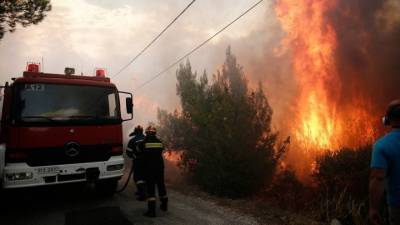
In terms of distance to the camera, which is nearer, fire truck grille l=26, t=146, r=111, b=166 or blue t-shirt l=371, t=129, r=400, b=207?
blue t-shirt l=371, t=129, r=400, b=207

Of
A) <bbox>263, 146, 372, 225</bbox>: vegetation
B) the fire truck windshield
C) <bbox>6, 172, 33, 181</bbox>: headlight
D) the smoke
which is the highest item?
the smoke

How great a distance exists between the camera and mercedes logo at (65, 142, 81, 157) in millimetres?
7698

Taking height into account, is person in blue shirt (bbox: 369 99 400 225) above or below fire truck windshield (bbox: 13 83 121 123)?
below

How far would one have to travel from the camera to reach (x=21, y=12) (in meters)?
12.1

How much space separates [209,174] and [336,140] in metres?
10.5

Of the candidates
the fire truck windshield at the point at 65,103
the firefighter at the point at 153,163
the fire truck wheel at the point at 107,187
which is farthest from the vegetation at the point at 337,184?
the fire truck windshield at the point at 65,103

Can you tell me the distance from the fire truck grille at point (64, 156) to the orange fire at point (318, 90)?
45.2 ft

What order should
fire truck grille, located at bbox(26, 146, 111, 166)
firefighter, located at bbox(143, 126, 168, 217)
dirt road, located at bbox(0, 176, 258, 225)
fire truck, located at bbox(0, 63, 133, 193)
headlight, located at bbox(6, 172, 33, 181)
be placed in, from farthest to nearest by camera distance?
firefighter, located at bbox(143, 126, 168, 217) → fire truck grille, located at bbox(26, 146, 111, 166) → fire truck, located at bbox(0, 63, 133, 193) → headlight, located at bbox(6, 172, 33, 181) → dirt road, located at bbox(0, 176, 258, 225)

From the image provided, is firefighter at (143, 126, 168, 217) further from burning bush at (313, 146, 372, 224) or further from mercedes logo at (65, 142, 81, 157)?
burning bush at (313, 146, 372, 224)

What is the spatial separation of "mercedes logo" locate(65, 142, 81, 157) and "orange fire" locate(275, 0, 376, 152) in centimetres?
1432

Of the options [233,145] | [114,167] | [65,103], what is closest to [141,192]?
[114,167]

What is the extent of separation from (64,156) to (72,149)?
0.69 ft

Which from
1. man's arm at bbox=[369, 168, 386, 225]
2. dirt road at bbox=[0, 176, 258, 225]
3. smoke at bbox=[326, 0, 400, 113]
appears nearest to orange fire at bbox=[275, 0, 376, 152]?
smoke at bbox=[326, 0, 400, 113]

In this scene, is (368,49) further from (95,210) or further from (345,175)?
(95,210)
